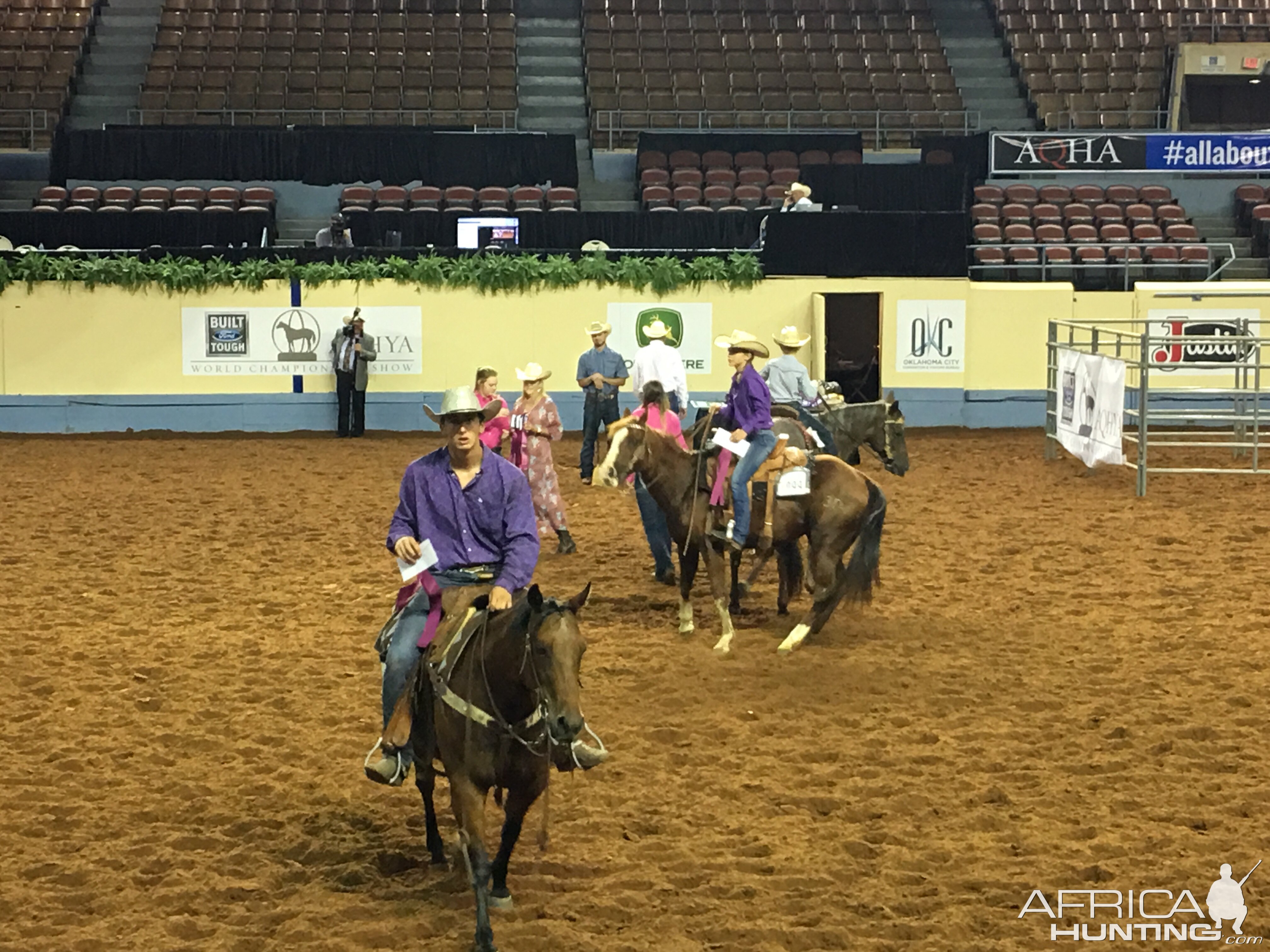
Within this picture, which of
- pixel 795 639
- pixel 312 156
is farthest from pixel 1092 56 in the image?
pixel 795 639

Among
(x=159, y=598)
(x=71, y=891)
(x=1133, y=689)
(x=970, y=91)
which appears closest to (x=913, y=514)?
(x=1133, y=689)

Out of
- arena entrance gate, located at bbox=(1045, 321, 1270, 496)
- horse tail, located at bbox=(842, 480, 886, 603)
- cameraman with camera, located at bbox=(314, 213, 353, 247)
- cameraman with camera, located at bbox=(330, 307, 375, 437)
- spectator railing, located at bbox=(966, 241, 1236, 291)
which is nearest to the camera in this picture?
horse tail, located at bbox=(842, 480, 886, 603)

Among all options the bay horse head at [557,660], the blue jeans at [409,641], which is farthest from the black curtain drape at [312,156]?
the bay horse head at [557,660]

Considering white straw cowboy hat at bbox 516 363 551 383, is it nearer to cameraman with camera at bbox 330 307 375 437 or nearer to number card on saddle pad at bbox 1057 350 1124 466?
number card on saddle pad at bbox 1057 350 1124 466

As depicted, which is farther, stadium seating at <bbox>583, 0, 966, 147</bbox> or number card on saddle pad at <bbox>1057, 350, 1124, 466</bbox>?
stadium seating at <bbox>583, 0, 966, 147</bbox>

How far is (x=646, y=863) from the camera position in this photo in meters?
5.88

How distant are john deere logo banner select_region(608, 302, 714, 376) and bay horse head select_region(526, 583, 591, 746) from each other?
1663 cm

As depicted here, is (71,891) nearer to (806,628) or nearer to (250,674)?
(250,674)

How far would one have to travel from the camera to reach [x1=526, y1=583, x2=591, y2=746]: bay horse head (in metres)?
4.61

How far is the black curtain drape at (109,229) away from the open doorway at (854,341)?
355 inches

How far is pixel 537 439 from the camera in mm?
12086

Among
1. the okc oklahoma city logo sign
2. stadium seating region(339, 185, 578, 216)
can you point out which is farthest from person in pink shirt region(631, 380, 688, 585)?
stadium seating region(339, 185, 578, 216)

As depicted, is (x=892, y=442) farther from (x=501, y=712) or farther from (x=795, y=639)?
(x=501, y=712)

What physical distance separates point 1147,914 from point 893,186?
752 inches
